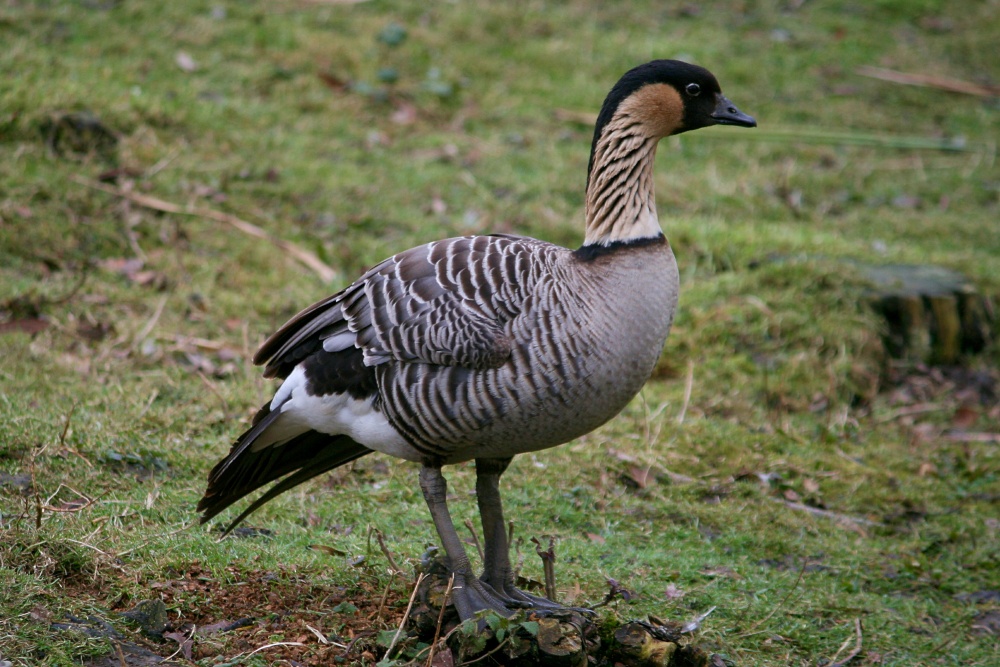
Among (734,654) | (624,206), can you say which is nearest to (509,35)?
(624,206)

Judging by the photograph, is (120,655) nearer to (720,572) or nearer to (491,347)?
(491,347)

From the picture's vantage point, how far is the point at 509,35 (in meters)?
12.6

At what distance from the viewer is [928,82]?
12914 mm

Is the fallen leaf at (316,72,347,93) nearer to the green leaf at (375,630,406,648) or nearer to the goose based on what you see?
the goose

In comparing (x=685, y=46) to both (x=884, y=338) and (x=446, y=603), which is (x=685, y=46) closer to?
(x=884, y=338)

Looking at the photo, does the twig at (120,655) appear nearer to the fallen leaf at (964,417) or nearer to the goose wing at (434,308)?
the goose wing at (434,308)

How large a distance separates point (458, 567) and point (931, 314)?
554cm

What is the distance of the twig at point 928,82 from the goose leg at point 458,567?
10.3 meters

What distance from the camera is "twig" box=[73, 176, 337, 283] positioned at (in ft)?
27.9

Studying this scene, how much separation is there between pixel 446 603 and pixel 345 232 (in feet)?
17.4

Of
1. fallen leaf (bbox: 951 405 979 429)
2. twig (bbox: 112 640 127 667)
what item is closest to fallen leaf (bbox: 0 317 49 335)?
twig (bbox: 112 640 127 667)

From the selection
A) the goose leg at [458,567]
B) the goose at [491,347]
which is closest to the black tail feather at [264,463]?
the goose at [491,347]

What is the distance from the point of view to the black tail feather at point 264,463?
4785 mm

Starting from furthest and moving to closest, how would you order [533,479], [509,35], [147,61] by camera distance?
[509,35]
[147,61]
[533,479]
